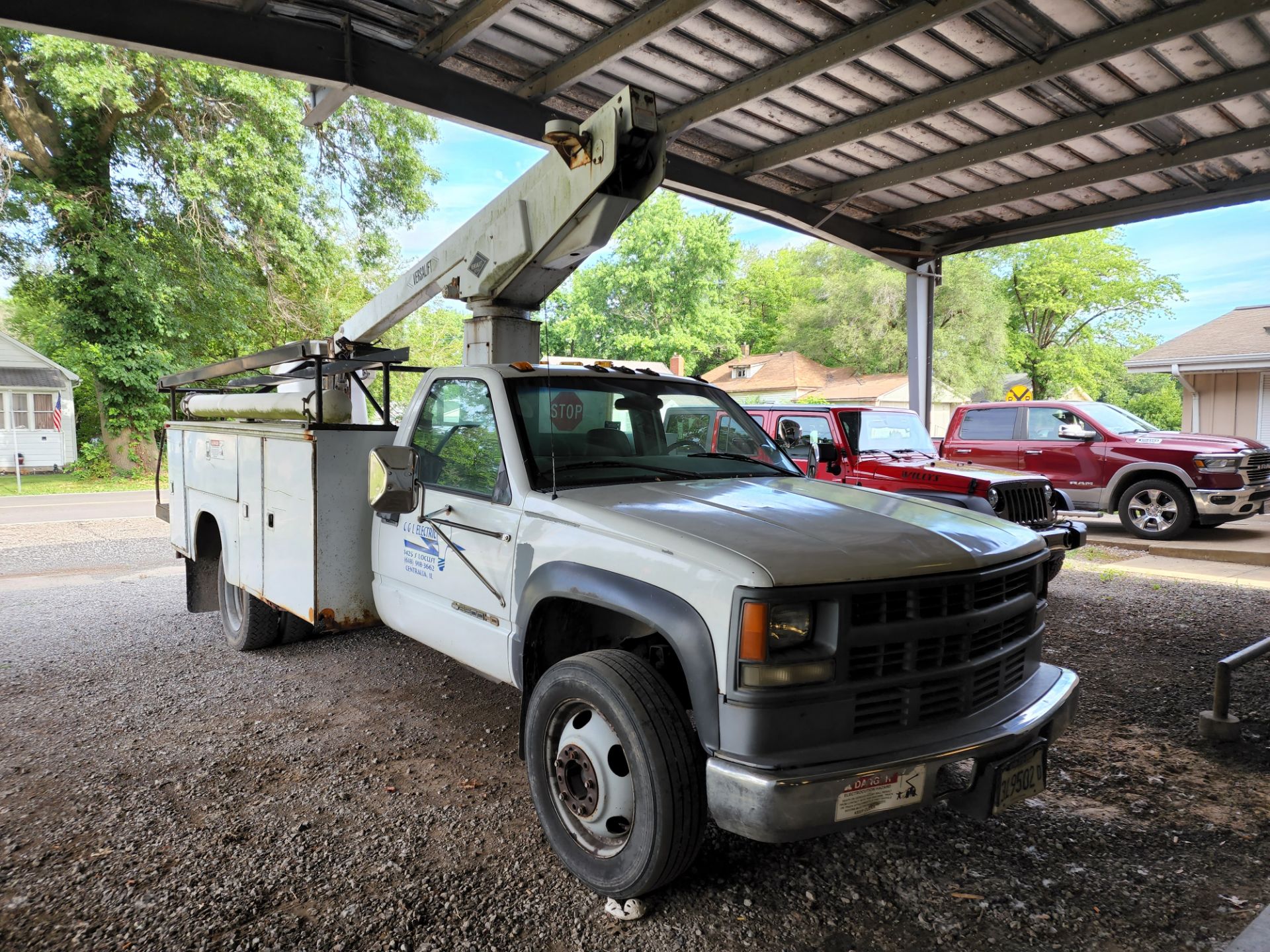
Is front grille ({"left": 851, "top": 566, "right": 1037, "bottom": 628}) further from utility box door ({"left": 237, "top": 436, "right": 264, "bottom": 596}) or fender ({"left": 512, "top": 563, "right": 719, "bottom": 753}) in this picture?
utility box door ({"left": 237, "top": 436, "right": 264, "bottom": 596})

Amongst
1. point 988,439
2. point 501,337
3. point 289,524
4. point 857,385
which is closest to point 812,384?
point 857,385

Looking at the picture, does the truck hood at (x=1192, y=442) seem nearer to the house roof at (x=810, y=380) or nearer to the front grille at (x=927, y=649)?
the front grille at (x=927, y=649)

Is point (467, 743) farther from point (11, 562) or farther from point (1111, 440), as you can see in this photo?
point (1111, 440)

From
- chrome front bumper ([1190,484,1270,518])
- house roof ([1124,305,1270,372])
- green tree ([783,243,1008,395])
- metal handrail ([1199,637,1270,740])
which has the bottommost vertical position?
metal handrail ([1199,637,1270,740])

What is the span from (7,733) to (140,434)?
2175cm

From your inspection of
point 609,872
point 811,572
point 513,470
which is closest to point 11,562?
point 513,470

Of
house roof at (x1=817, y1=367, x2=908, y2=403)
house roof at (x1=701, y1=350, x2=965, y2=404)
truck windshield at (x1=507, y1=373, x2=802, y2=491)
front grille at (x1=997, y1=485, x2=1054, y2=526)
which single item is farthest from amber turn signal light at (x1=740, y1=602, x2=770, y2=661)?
house roof at (x1=701, y1=350, x2=965, y2=404)

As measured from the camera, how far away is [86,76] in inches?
696

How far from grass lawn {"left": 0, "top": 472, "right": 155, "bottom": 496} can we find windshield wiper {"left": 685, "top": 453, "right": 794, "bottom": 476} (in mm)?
20715

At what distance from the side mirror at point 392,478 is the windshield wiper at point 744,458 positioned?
1368mm

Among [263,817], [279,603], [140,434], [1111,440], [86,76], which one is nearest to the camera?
[263,817]

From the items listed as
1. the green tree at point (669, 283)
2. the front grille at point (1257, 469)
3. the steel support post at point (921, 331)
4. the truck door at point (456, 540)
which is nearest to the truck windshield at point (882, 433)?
the steel support post at point (921, 331)

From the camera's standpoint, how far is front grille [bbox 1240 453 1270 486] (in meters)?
10.8

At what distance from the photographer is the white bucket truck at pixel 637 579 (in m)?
2.55
